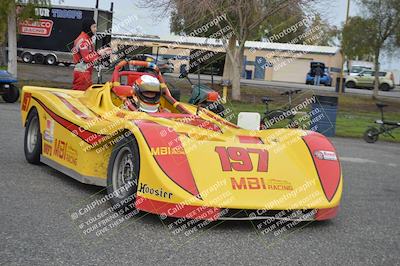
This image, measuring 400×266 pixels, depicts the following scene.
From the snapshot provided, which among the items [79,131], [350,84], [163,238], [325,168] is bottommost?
[350,84]

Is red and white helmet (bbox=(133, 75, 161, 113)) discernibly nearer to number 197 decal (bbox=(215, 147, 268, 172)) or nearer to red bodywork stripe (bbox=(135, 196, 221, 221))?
number 197 decal (bbox=(215, 147, 268, 172))

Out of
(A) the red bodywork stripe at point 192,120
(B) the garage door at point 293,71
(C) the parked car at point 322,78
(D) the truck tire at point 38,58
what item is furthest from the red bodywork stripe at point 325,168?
(B) the garage door at point 293,71

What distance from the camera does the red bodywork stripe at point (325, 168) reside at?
5602 mm

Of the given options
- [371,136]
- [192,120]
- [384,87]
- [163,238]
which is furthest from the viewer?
[384,87]

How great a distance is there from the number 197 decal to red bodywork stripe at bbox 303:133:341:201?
53 cm

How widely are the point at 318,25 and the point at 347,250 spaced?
18.3m

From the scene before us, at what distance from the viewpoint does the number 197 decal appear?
17.7 ft

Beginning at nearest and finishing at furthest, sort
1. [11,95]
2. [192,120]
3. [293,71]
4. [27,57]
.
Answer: [192,120] → [11,95] → [27,57] → [293,71]

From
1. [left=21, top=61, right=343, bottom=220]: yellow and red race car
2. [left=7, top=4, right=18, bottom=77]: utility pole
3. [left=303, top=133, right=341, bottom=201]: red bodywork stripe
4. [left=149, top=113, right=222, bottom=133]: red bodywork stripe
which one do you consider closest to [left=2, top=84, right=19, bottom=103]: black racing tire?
[left=7, top=4, right=18, bottom=77]: utility pole

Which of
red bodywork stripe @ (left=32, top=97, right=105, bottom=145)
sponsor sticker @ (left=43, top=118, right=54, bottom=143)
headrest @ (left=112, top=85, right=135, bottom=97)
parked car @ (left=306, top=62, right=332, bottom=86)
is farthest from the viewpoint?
parked car @ (left=306, top=62, right=332, bottom=86)

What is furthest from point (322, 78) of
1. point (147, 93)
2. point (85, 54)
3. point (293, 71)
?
point (147, 93)

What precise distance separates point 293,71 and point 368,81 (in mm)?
10724

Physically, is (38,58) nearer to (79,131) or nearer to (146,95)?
(146,95)

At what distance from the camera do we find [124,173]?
566 cm
